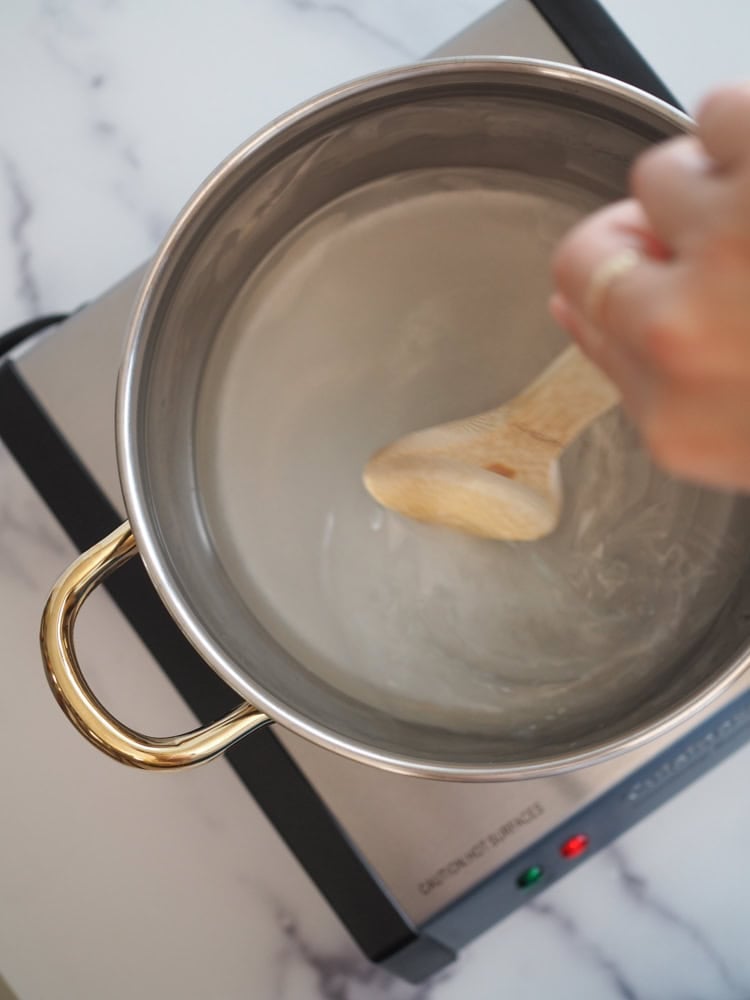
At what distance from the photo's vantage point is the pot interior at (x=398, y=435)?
559 millimetres

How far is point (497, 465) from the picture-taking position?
0.55m

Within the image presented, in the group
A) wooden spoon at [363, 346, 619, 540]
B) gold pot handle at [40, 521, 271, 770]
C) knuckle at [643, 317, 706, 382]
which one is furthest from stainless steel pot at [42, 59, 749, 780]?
knuckle at [643, 317, 706, 382]

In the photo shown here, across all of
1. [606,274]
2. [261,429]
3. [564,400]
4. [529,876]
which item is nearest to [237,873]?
[529,876]

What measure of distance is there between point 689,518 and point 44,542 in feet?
1.64

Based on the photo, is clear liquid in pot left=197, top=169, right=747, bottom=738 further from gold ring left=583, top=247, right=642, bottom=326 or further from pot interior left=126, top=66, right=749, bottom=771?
gold ring left=583, top=247, right=642, bottom=326

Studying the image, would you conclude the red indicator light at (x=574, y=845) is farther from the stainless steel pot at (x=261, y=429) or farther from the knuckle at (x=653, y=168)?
the knuckle at (x=653, y=168)

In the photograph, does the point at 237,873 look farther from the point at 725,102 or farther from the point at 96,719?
the point at 725,102

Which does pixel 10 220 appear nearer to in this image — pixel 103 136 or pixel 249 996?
pixel 103 136

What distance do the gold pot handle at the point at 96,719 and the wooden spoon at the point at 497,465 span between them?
0.18 meters

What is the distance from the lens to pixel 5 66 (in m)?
0.73

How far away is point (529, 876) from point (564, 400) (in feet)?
1.06

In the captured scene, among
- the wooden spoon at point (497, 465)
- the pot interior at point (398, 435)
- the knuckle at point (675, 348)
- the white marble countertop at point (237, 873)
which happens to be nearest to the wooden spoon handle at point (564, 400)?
the wooden spoon at point (497, 465)

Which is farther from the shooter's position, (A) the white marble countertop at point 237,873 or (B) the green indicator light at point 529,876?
(A) the white marble countertop at point 237,873

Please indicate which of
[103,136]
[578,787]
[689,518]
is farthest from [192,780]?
[103,136]
